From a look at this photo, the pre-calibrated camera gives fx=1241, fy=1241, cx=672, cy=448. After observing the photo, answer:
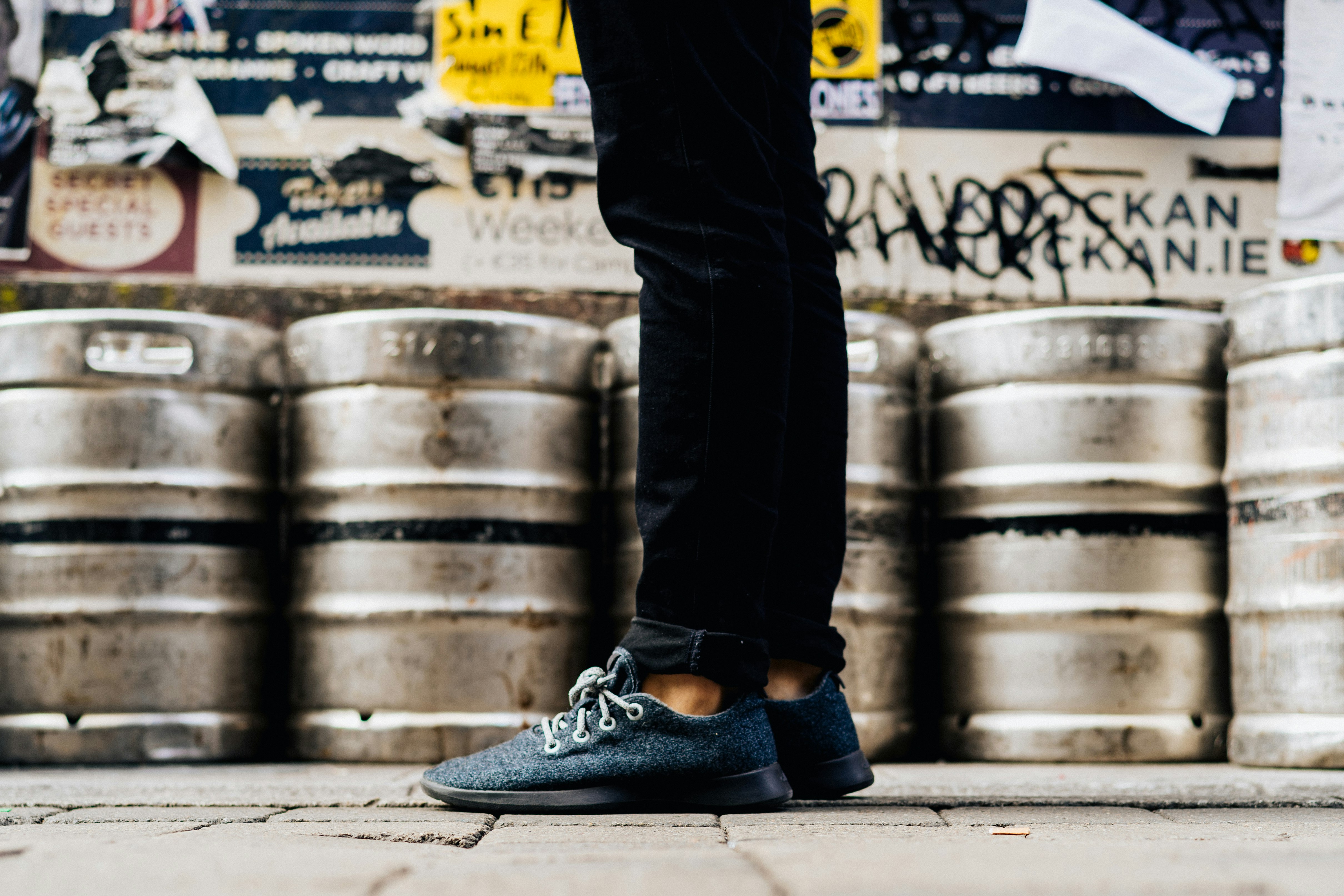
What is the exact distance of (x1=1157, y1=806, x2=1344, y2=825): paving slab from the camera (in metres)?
1.07

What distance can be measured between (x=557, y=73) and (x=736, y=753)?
1766 millimetres

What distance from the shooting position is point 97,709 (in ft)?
6.02

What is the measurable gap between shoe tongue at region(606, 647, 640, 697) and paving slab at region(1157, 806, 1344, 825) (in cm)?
49

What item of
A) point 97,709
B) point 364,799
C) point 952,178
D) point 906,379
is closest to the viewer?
point 364,799

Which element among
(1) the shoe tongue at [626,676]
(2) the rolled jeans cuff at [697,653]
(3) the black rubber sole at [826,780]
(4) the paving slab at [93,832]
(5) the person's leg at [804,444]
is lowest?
(3) the black rubber sole at [826,780]

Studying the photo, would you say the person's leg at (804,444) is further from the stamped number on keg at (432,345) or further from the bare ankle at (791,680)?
the stamped number on keg at (432,345)

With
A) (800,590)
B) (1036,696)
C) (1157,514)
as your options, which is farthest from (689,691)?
(1157,514)

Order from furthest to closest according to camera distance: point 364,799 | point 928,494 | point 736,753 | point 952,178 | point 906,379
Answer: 1. point 952,178
2. point 928,494
3. point 906,379
4. point 364,799
5. point 736,753

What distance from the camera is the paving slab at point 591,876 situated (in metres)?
0.62

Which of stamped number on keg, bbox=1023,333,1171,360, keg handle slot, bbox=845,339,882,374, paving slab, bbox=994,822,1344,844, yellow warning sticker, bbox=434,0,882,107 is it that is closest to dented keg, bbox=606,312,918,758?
keg handle slot, bbox=845,339,882,374

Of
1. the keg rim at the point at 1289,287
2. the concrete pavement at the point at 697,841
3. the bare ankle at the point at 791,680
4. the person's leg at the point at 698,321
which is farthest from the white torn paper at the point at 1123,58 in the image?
the bare ankle at the point at 791,680

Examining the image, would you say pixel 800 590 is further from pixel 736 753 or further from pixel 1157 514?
pixel 1157 514

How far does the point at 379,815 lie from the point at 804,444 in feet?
1.81

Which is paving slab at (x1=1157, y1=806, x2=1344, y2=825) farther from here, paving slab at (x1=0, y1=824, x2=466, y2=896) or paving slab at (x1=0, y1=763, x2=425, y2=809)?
paving slab at (x1=0, y1=763, x2=425, y2=809)
